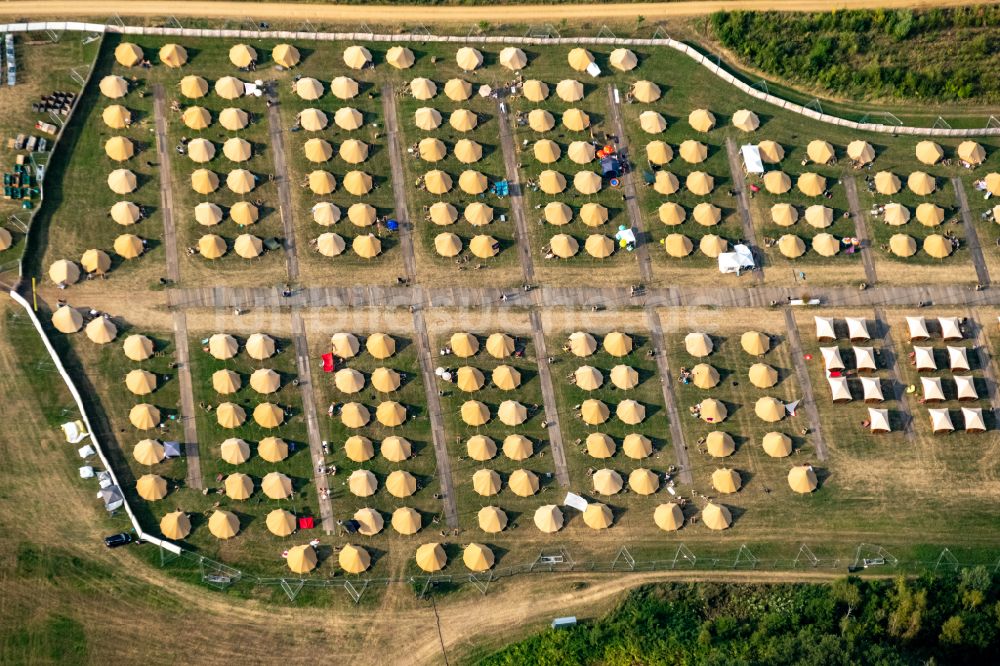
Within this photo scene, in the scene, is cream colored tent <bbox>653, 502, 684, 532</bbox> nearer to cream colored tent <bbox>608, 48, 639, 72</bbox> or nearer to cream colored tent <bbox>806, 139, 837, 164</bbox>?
cream colored tent <bbox>806, 139, 837, 164</bbox>

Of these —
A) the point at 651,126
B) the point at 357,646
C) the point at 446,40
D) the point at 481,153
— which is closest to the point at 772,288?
the point at 651,126

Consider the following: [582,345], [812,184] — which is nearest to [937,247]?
[812,184]

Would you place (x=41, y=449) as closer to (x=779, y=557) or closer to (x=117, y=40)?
(x=117, y=40)

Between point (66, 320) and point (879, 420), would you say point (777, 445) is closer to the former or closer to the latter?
point (879, 420)

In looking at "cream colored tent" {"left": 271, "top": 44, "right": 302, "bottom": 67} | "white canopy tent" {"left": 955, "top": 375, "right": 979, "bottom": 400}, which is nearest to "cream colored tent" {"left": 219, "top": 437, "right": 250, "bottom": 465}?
"cream colored tent" {"left": 271, "top": 44, "right": 302, "bottom": 67}

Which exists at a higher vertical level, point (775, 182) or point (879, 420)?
point (775, 182)

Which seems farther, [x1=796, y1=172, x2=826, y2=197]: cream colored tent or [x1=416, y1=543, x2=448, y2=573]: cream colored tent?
[x1=796, y1=172, x2=826, y2=197]: cream colored tent

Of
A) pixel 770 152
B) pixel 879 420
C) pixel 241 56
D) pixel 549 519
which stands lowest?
pixel 549 519
